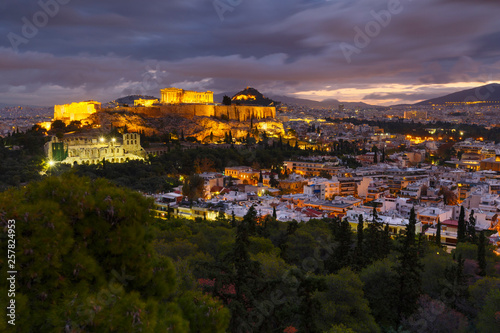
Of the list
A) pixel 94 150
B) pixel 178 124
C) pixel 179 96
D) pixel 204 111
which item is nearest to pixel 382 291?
pixel 94 150

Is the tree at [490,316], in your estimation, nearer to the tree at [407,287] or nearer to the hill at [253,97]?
the tree at [407,287]

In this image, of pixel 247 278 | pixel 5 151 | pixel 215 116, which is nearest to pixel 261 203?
pixel 247 278

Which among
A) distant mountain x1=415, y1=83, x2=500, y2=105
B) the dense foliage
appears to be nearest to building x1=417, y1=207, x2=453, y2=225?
the dense foliage

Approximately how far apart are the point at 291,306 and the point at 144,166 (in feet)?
71.2

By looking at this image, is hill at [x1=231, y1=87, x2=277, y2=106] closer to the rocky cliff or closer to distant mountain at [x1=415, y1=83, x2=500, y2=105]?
the rocky cliff

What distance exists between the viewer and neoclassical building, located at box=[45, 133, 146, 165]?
1024 inches

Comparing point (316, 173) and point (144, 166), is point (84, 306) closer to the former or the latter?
point (144, 166)

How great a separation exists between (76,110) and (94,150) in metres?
18.9


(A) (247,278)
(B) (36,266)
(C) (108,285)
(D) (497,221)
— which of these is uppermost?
(B) (36,266)

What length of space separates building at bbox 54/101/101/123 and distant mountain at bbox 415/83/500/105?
244ft

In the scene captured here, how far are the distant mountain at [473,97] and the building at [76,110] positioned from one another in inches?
2925

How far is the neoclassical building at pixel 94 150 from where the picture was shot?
1024 inches

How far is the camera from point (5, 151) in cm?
2436

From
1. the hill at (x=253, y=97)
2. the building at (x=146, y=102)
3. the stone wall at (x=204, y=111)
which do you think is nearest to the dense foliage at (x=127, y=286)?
the stone wall at (x=204, y=111)
